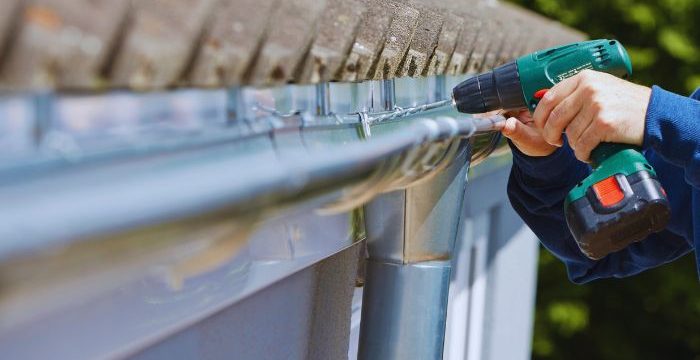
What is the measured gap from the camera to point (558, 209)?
1.97m

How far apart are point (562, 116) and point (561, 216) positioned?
0.50 m

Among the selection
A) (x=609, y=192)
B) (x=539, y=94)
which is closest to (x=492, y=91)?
(x=539, y=94)

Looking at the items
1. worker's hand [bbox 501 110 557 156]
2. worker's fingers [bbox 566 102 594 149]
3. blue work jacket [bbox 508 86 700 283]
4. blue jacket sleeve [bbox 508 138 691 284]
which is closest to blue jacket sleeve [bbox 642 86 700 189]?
blue work jacket [bbox 508 86 700 283]

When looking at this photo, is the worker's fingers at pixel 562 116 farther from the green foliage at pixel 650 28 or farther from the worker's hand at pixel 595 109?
the green foliage at pixel 650 28

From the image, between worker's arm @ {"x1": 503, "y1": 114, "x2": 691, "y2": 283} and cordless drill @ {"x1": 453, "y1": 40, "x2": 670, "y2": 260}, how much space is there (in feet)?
0.43

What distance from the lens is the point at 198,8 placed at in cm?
85

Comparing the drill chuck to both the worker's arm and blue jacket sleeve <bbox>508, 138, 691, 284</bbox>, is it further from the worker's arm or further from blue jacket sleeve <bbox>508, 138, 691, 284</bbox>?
blue jacket sleeve <bbox>508, 138, 691, 284</bbox>

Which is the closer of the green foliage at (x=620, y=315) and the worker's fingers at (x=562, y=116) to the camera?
the worker's fingers at (x=562, y=116)

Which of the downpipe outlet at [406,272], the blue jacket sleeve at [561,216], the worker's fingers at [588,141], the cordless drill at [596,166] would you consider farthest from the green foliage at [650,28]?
the downpipe outlet at [406,272]

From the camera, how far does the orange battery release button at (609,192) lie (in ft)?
4.88

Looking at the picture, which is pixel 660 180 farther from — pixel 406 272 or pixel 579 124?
pixel 406 272

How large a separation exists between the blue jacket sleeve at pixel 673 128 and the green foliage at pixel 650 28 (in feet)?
21.4

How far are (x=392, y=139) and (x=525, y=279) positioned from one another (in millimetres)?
4159

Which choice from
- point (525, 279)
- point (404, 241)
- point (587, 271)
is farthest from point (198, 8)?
point (525, 279)
